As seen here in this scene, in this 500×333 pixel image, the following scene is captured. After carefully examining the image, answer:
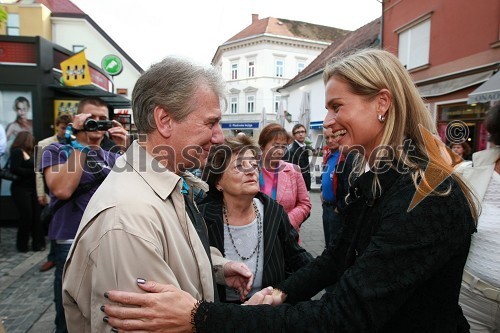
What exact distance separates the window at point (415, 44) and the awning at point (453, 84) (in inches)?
40.1

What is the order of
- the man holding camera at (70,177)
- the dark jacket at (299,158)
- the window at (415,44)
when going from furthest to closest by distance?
the window at (415,44), the dark jacket at (299,158), the man holding camera at (70,177)

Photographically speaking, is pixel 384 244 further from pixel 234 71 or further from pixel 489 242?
pixel 234 71

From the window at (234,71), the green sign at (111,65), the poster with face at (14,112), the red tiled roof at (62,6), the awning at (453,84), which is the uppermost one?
the red tiled roof at (62,6)

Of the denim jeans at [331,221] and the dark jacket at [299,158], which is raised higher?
the dark jacket at [299,158]

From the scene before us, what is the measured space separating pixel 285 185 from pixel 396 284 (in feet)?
9.38

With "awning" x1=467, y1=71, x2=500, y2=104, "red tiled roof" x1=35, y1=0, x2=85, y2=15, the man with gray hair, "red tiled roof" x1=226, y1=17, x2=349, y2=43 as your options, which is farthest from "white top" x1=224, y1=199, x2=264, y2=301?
"red tiled roof" x1=226, y1=17, x2=349, y2=43

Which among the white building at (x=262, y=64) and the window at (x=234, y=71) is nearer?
the white building at (x=262, y=64)

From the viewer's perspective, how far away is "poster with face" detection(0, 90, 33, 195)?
21.9 ft

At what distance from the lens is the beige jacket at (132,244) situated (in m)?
1.12

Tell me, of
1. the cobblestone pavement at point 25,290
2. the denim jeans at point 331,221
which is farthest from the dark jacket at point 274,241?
the cobblestone pavement at point 25,290

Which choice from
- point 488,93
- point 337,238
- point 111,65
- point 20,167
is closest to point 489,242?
point 337,238

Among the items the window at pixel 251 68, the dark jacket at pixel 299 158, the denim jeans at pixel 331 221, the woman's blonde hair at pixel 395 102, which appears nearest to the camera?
the woman's blonde hair at pixel 395 102

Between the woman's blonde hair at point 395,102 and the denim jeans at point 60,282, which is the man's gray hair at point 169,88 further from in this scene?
the denim jeans at point 60,282

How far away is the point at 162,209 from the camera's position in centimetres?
128
